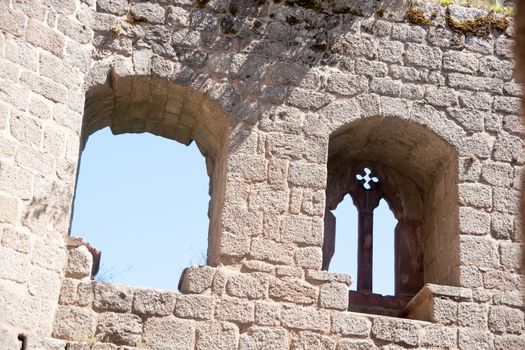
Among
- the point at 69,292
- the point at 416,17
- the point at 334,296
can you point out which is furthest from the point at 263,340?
the point at 416,17

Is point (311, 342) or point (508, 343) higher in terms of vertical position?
point (508, 343)

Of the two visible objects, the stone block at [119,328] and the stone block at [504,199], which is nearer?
the stone block at [119,328]

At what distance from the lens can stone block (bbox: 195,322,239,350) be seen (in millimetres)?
6344

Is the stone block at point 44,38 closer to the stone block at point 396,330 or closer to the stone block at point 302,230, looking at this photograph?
the stone block at point 302,230

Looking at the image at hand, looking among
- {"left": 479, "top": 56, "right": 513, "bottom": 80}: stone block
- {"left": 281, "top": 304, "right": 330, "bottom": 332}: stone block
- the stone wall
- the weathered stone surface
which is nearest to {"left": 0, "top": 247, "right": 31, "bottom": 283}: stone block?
Answer: the stone wall

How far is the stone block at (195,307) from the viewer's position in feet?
21.0

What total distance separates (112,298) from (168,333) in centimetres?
51

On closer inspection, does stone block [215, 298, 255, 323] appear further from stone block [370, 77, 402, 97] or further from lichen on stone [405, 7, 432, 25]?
lichen on stone [405, 7, 432, 25]

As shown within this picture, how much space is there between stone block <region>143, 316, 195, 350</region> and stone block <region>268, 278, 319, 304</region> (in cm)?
74

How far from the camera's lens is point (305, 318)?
6570 millimetres

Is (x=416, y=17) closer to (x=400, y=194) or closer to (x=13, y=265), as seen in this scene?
(x=400, y=194)

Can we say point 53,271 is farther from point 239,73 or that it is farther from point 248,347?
point 239,73

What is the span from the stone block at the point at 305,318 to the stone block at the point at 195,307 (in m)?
0.60

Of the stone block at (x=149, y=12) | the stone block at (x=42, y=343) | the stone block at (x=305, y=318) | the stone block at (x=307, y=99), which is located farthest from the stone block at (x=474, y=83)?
the stone block at (x=42, y=343)
